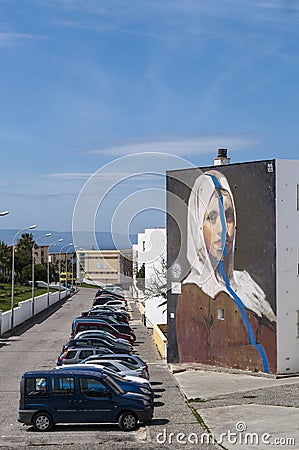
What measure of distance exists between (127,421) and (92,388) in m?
1.22

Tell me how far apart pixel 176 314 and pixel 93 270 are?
74894 mm

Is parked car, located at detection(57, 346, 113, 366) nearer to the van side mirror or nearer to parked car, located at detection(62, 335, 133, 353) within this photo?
parked car, located at detection(62, 335, 133, 353)

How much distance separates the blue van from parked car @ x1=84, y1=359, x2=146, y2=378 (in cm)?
484

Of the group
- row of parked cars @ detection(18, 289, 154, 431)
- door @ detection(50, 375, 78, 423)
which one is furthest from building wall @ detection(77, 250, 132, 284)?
door @ detection(50, 375, 78, 423)

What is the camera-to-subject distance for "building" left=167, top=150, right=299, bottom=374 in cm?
2839

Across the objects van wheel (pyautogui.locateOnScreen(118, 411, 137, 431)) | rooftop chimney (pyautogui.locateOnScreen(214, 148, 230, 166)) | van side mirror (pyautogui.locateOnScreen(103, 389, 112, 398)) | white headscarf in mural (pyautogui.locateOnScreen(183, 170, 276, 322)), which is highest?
rooftop chimney (pyautogui.locateOnScreen(214, 148, 230, 166))

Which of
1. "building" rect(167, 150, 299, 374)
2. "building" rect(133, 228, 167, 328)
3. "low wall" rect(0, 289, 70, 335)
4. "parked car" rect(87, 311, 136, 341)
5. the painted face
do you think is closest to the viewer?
"building" rect(167, 150, 299, 374)

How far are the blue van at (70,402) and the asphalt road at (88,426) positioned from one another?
1.11ft

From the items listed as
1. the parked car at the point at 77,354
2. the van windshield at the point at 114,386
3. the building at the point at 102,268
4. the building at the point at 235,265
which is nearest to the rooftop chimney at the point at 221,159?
the building at the point at 235,265

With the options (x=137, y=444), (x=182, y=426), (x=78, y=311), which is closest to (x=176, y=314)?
(x=182, y=426)

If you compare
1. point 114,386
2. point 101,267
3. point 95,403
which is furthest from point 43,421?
point 101,267

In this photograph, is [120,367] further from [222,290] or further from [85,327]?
[85,327]

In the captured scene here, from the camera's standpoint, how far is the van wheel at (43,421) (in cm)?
1842

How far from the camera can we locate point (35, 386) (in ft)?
60.5
